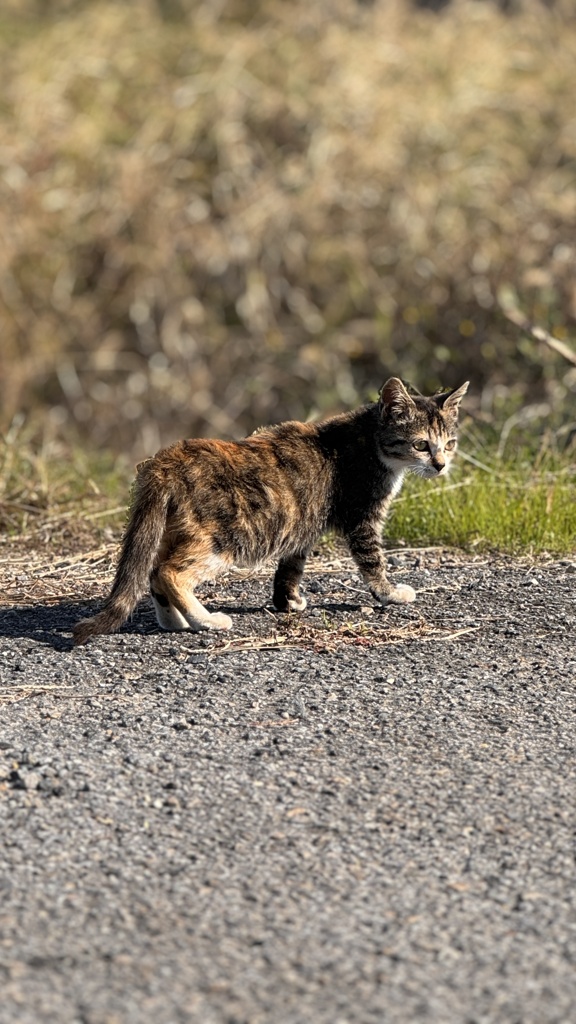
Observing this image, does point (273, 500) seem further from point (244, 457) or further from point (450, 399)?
point (450, 399)

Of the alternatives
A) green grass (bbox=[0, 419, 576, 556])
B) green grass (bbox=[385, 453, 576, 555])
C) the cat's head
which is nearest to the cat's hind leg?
the cat's head

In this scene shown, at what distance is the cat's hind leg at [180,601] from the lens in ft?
17.2

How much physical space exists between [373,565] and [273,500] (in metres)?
0.55

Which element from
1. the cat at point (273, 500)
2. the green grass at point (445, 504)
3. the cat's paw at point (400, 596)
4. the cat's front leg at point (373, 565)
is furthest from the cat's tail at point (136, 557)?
the green grass at point (445, 504)

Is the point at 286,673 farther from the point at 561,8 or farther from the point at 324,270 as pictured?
the point at 561,8

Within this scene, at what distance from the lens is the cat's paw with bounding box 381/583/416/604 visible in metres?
5.73

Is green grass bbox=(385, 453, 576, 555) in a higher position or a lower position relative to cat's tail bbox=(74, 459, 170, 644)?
lower

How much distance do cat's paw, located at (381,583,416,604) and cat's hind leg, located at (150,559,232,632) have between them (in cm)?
71

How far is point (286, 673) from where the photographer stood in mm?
4918

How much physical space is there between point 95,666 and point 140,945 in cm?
193

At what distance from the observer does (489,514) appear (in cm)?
679

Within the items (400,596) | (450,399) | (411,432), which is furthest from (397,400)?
(400,596)

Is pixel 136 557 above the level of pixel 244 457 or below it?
below

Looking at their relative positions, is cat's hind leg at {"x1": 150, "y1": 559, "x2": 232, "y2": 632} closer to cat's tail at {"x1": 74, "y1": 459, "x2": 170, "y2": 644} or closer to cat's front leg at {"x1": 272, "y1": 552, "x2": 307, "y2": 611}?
cat's tail at {"x1": 74, "y1": 459, "x2": 170, "y2": 644}
